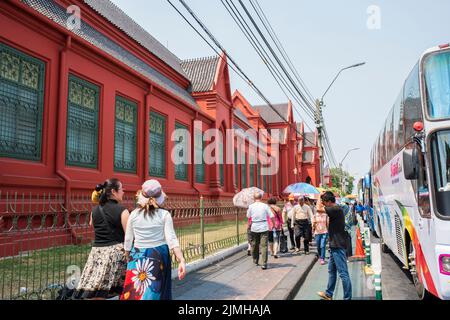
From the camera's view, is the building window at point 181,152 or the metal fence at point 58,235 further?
the building window at point 181,152

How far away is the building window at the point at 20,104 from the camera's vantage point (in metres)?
8.45

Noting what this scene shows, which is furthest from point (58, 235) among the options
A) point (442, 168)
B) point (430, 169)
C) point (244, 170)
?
point (244, 170)

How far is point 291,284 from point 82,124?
7.68 m

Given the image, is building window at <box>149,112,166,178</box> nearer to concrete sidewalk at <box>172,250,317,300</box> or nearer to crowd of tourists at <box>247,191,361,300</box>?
crowd of tourists at <box>247,191,361,300</box>

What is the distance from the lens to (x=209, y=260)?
372 inches

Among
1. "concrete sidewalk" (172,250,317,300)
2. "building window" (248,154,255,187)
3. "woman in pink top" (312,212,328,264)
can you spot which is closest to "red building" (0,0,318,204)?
"concrete sidewalk" (172,250,317,300)

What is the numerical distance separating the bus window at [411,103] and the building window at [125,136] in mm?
9299

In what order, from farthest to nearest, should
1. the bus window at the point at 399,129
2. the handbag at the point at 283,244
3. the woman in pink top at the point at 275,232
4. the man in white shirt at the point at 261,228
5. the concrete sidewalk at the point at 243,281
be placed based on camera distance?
1. the handbag at the point at 283,244
2. the woman in pink top at the point at 275,232
3. the man in white shirt at the point at 261,228
4. the bus window at the point at 399,129
5. the concrete sidewalk at the point at 243,281

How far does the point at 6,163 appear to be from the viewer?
8.26 metres

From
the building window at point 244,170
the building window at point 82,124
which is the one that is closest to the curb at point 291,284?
the building window at point 82,124

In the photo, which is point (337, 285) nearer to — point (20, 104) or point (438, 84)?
point (438, 84)

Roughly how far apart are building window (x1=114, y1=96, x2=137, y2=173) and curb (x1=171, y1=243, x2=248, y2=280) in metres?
4.86

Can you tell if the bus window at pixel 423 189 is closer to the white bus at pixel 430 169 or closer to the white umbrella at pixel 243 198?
the white bus at pixel 430 169
